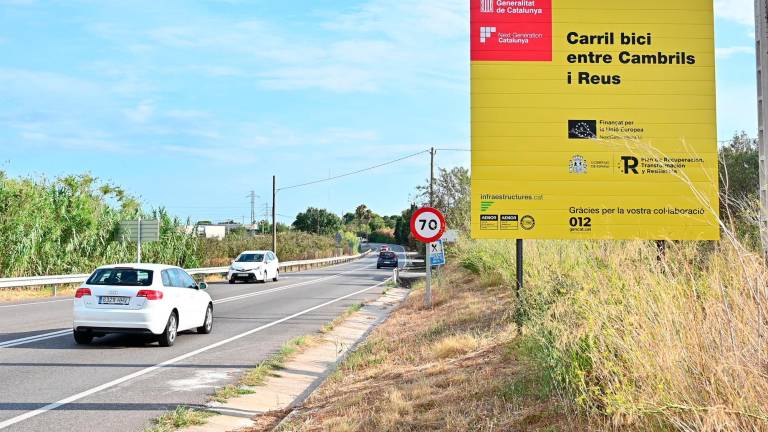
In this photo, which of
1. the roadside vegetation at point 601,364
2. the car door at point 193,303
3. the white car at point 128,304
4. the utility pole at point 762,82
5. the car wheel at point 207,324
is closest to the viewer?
the roadside vegetation at point 601,364

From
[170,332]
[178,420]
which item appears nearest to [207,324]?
[170,332]

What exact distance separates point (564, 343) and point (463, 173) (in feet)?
181

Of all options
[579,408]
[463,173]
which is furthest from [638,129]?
[463,173]

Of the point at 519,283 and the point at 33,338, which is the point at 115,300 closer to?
the point at 33,338

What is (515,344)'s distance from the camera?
8.52m

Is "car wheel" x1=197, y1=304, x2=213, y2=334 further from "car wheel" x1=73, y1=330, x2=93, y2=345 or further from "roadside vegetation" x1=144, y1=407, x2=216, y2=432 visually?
"roadside vegetation" x1=144, y1=407, x2=216, y2=432

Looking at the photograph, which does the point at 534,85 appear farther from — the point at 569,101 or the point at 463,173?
the point at 463,173

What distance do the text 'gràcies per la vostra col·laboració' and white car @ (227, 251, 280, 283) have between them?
28.7m

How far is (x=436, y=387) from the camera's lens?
7.55 metres

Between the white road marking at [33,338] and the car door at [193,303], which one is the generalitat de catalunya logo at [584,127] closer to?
the car door at [193,303]

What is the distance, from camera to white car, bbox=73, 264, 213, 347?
12.4 m

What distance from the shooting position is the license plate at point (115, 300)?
492 inches

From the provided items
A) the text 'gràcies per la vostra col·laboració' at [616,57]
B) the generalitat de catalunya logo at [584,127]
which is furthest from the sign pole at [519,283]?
the text 'gràcies per la vostra col·laboració' at [616,57]

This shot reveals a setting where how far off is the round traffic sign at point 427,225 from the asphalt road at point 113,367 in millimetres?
3422
